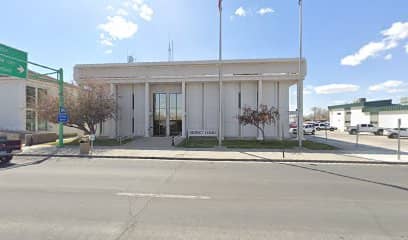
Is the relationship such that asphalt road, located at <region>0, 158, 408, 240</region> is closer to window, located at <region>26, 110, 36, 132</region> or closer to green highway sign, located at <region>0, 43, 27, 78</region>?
green highway sign, located at <region>0, 43, 27, 78</region>

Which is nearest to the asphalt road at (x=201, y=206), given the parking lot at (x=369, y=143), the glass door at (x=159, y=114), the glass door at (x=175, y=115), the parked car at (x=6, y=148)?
the parked car at (x=6, y=148)

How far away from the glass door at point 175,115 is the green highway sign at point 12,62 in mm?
12858

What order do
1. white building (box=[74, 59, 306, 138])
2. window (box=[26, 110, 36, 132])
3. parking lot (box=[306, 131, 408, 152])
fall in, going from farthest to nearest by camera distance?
window (box=[26, 110, 36, 132]) → white building (box=[74, 59, 306, 138]) → parking lot (box=[306, 131, 408, 152])

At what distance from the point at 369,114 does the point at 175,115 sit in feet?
143

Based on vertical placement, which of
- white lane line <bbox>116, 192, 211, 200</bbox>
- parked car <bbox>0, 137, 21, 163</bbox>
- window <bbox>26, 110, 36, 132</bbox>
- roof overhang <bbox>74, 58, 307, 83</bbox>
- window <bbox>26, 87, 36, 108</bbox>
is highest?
roof overhang <bbox>74, 58, 307, 83</bbox>

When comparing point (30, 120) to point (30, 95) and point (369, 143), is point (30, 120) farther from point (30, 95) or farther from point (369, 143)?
point (369, 143)

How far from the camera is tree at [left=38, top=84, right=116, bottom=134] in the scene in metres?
19.5

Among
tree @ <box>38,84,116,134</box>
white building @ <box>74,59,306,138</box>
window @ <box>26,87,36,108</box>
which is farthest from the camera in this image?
window @ <box>26,87,36,108</box>

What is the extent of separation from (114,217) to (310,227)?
3.77 m

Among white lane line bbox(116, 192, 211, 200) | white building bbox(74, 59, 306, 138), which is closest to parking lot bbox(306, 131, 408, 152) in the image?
white building bbox(74, 59, 306, 138)

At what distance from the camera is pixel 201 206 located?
554cm

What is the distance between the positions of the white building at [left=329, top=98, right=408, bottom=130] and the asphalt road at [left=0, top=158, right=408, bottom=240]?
37669 mm

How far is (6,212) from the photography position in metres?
5.07

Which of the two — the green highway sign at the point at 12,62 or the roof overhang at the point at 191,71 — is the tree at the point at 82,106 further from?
the green highway sign at the point at 12,62
